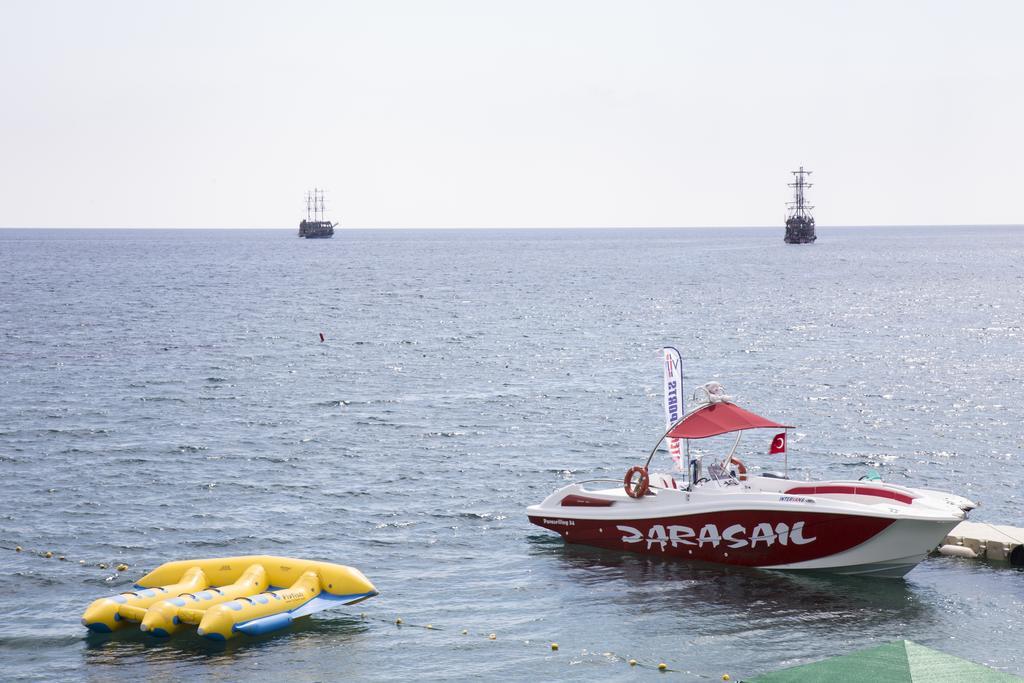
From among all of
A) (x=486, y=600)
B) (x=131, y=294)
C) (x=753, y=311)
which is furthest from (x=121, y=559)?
(x=131, y=294)

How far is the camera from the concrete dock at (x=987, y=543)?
89.7 ft

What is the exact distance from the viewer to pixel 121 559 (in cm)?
2931

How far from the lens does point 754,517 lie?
89.1 feet

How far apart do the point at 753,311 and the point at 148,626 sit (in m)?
89.5

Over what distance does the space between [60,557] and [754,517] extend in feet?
55.2

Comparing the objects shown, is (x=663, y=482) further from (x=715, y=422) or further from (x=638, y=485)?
(x=715, y=422)

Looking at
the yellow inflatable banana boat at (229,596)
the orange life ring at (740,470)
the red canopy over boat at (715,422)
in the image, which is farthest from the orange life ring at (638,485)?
the yellow inflatable banana boat at (229,596)

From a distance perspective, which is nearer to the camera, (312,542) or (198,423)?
(312,542)

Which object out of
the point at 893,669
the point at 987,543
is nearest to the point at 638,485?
the point at 987,543

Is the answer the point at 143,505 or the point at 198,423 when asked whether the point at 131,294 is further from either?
the point at 143,505

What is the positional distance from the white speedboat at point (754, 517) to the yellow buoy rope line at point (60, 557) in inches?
416

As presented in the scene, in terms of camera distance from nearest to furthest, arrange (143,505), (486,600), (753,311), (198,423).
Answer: (486,600) < (143,505) < (198,423) < (753,311)

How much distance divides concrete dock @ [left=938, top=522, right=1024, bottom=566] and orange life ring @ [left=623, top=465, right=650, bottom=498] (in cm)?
704

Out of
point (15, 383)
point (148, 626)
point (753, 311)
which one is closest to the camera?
point (148, 626)
